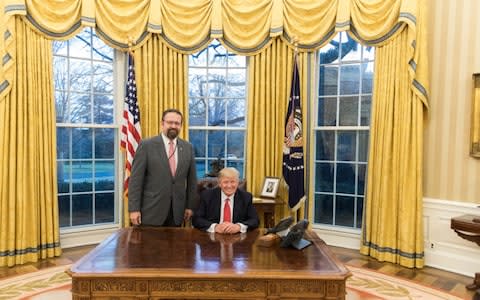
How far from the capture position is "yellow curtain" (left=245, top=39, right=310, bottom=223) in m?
4.26

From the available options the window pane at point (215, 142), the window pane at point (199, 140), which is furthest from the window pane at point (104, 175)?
the window pane at point (215, 142)

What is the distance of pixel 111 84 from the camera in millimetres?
4367

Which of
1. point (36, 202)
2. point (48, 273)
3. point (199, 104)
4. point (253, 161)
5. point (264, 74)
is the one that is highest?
point (264, 74)

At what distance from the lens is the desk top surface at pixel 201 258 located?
1.78 m

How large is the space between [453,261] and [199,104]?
3166mm

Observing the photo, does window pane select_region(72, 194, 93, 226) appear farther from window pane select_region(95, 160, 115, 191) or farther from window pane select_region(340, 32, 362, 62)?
window pane select_region(340, 32, 362, 62)

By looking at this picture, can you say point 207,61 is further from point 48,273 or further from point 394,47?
point 48,273

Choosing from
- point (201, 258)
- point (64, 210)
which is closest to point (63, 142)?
point (64, 210)

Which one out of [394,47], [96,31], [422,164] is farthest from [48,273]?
[394,47]

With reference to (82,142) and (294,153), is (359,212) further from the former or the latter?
(82,142)

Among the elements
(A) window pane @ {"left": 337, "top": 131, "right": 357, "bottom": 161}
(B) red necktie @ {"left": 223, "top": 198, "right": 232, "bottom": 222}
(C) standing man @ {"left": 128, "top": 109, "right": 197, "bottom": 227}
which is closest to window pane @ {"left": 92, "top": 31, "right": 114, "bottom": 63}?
(C) standing man @ {"left": 128, "top": 109, "right": 197, "bottom": 227}

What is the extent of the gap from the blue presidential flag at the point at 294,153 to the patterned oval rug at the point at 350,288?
3.37 ft

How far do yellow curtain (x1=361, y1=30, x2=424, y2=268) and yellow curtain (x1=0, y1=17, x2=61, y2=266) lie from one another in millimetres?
3338

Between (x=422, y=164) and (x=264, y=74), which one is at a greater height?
(x=264, y=74)
